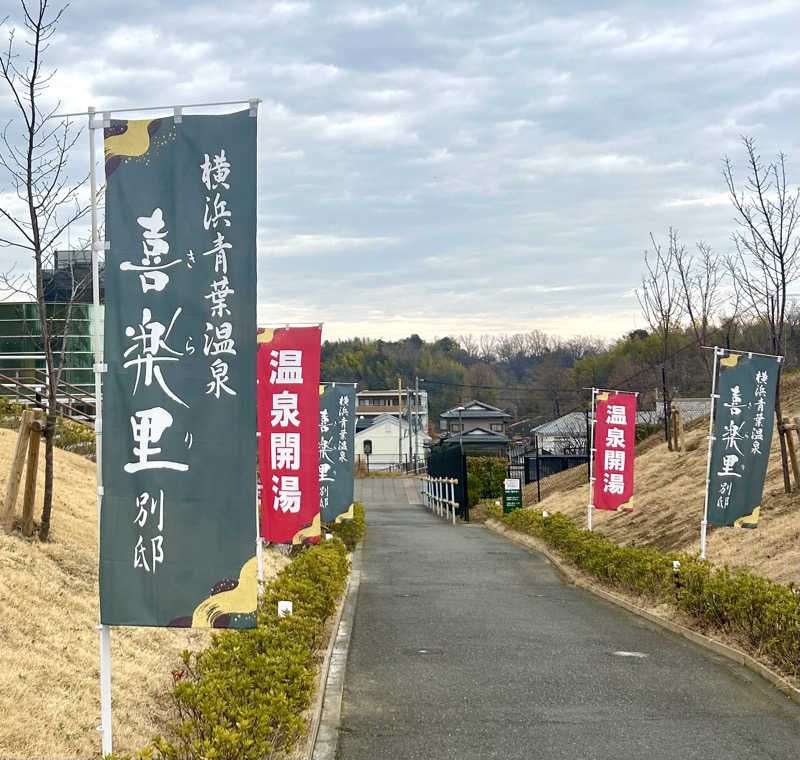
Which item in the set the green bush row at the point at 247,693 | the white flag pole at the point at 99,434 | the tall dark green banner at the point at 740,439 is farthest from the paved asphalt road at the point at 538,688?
the tall dark green banner at the point at 740,439

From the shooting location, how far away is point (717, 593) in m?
10.7

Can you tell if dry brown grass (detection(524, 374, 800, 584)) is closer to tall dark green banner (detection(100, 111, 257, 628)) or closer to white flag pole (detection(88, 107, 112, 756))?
tall dark green banner (detection(100, 111, 257, 628))

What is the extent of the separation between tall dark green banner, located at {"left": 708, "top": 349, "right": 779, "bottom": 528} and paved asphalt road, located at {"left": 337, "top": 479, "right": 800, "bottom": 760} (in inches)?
92.4

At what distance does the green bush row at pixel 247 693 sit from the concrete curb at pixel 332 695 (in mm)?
297

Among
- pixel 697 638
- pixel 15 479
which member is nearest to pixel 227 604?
pixel 15 479

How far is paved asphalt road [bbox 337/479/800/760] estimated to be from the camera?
22.8 feet

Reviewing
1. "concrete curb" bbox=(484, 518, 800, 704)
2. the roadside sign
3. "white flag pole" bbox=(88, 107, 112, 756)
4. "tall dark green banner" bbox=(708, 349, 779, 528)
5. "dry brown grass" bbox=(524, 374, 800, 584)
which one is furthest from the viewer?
the roadside sign

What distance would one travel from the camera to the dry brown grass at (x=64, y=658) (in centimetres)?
588

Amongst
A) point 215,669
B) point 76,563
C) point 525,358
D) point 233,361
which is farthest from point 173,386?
point 525,358

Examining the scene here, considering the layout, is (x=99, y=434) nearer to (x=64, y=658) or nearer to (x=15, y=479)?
(x=64, y=658)

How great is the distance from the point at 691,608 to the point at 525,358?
104m

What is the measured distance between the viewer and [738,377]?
537 inches

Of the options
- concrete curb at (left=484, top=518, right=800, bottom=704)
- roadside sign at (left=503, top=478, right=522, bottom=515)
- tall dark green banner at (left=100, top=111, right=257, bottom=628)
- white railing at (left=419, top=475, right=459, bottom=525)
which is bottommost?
white railing at (left=419, top=475, right=459, bottom=525)

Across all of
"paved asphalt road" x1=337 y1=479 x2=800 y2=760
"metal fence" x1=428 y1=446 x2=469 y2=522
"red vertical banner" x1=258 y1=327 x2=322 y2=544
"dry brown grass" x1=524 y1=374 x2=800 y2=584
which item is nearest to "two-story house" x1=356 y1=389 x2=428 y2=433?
"metal fence" x1=428 y1=446 x2=469 y2=522
